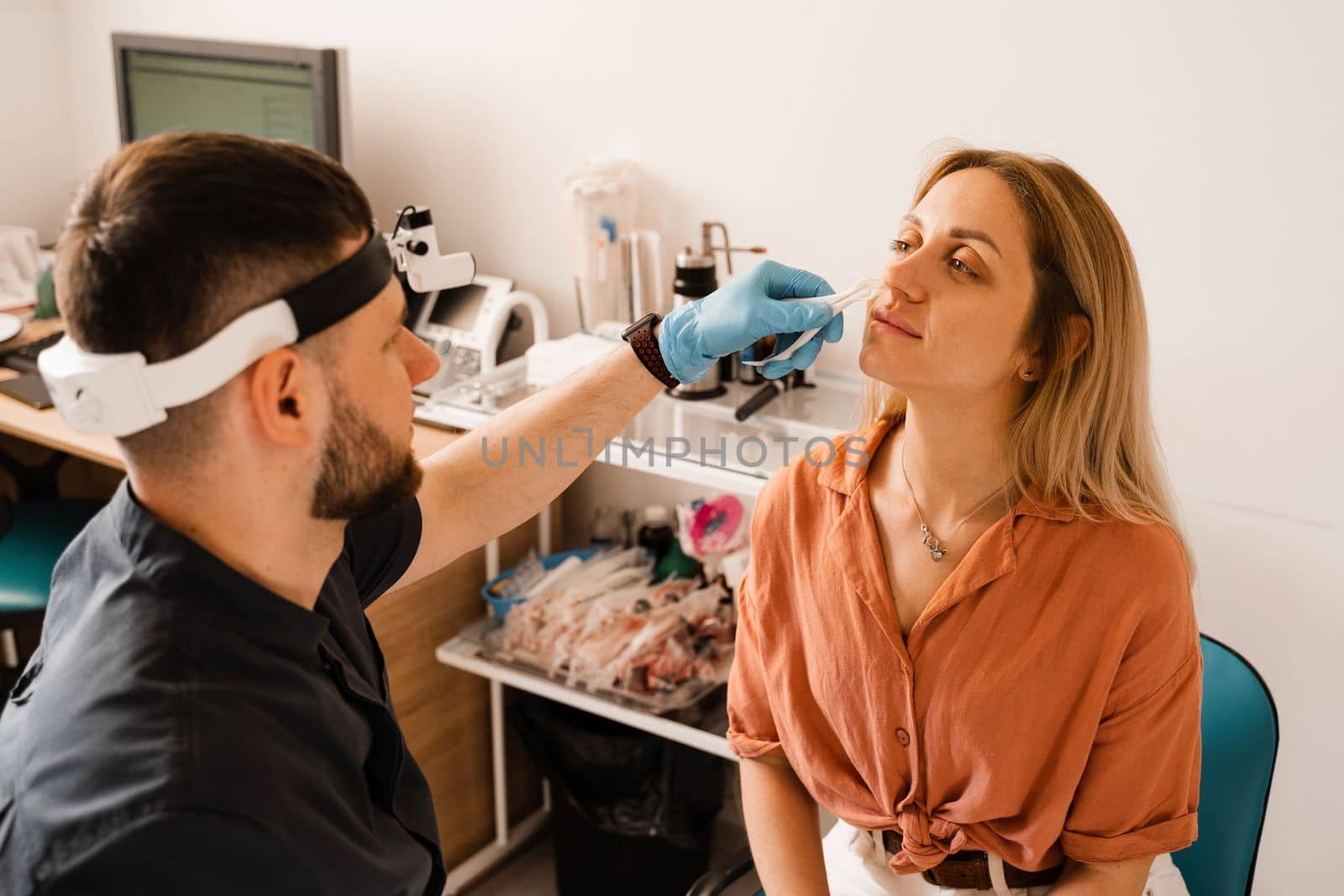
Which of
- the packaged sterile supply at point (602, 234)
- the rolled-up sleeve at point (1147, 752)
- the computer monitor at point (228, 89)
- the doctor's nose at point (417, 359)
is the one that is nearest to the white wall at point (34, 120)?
the computer monitor at point (228, 89)

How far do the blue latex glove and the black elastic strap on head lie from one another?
45 cm

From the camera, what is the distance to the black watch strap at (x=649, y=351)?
1.46 metres

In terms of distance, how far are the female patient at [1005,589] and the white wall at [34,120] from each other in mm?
2655

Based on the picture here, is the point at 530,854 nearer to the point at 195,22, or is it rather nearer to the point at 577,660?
the point at 577,660

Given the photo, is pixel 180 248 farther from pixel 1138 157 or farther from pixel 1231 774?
pixel 1138 157

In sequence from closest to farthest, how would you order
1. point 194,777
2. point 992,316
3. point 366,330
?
point 194,777 < point 366,330 < point 992,316

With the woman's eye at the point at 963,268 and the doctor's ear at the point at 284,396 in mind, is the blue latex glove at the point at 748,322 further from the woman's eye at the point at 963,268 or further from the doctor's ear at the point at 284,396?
the doctor's ear at the point at 284,396

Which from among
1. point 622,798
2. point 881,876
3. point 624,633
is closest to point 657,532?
point 624,633

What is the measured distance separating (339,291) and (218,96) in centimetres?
186

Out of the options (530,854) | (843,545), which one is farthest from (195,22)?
(843,545)

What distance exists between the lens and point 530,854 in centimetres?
258

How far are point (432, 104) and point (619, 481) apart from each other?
0.87 meters

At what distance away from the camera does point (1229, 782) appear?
146 centimetres

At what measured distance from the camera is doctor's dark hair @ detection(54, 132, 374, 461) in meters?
0.92
